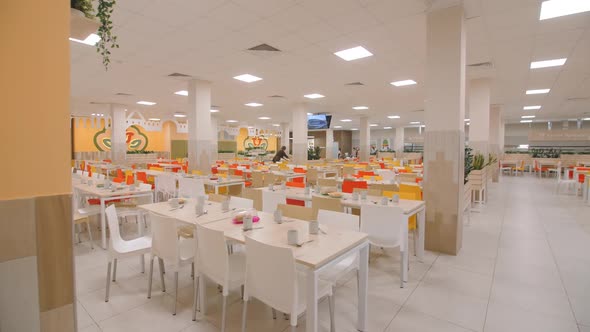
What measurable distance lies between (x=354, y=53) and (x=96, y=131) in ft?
49.8

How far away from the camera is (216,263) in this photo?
207cm

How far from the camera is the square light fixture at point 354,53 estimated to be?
5.07 m

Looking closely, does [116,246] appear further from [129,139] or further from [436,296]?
[129,139]

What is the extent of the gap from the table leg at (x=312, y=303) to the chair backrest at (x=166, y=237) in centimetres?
123

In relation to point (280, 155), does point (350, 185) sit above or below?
below

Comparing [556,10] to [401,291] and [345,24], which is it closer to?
[345,24]

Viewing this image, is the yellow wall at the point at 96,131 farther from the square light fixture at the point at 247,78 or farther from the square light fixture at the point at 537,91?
the square light fixture at the point at 537,91

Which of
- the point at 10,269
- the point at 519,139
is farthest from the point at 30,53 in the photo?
the point at 519,139

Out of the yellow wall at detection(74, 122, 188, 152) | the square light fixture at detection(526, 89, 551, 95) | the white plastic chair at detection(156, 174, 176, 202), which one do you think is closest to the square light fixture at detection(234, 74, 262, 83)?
the white plastic chair at detection(156, 174, 176, 202)

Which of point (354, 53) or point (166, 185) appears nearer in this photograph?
point (354, 53)

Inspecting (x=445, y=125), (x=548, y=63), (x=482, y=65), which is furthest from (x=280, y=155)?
(x=548, y=63)

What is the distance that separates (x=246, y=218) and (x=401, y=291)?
1.64 metres

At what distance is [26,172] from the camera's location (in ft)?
3.94

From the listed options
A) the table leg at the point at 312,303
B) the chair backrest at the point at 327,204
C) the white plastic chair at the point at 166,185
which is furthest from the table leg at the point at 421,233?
the white plastic chair at the point at 166,185
